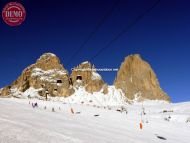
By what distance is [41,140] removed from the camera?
75.4 ft

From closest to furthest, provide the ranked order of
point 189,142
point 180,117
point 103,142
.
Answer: point 103,142, point 189,142, point 180,117

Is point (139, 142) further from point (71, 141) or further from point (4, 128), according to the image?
point (4, 128)

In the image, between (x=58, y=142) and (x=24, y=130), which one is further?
(x=24, y=130)

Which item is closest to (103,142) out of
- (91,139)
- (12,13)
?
(91,139)

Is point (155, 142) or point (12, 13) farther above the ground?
point (12, 13)

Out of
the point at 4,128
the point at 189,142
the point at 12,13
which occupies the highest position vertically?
the point at 12,13

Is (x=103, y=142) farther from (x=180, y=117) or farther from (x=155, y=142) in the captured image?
(x=180, y=117)

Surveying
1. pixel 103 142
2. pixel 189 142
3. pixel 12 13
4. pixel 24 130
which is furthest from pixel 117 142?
pixel 189 142

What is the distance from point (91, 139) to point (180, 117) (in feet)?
223

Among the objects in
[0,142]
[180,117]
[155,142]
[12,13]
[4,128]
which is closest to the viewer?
[0,142]

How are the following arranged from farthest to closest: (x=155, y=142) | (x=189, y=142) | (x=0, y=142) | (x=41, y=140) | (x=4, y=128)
→ (x=189, y=142)
(x=155, y=142)
(x=4, y=128)
(x=41, y=140)
(x=0, y=142)

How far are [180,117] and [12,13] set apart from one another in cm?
6938

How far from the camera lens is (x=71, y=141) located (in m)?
24.5

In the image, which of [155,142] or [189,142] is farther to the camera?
[189,142]
